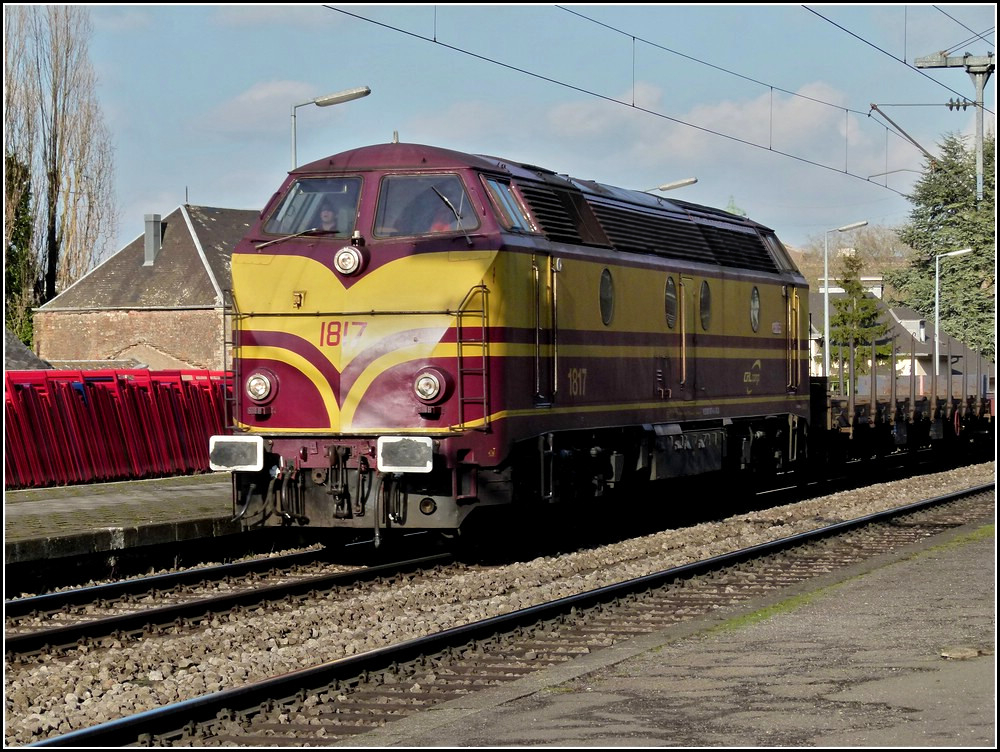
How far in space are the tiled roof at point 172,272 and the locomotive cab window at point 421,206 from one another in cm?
4392

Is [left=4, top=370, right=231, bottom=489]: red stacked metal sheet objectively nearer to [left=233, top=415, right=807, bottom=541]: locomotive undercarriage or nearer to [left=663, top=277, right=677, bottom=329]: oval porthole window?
[left=233, top=415, right=807, bottom=541]: locomotive undercarriage

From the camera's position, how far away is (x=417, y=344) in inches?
504

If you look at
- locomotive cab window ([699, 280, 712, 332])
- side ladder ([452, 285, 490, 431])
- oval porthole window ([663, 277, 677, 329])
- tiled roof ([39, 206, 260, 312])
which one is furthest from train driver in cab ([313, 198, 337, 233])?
tiled roof ([39, 206, 260, 312])

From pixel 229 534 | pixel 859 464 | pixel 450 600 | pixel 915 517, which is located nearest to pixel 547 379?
pixel 450 600

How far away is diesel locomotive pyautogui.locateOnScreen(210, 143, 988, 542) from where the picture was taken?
41.9ft

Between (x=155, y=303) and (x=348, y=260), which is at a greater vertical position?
(x=155, y=303)

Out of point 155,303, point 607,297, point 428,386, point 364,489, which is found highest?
point 155,303

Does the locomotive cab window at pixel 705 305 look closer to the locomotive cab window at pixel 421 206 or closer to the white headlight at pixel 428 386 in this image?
the locomotive cab window at pixel 421 206

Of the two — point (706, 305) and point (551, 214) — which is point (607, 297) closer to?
point (551, 214)

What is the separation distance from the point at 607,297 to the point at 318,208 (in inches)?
131

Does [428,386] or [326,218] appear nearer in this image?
[428,386]

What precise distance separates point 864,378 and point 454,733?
25.2 metres

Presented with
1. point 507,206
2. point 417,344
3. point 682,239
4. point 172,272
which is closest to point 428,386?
point 417,344

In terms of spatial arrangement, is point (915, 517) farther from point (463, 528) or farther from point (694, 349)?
point (463, 528)
